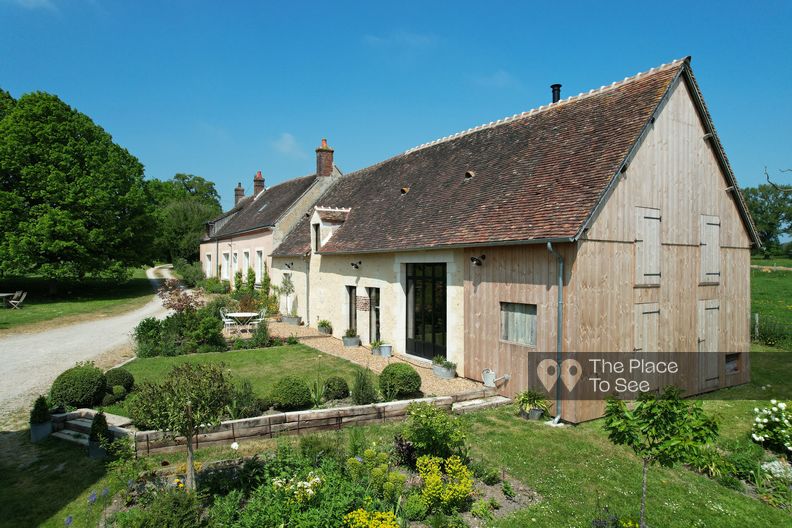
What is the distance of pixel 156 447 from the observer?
23.6 feet

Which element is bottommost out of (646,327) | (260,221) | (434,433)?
(434,433)

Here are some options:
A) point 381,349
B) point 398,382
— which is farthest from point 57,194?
point 398,382

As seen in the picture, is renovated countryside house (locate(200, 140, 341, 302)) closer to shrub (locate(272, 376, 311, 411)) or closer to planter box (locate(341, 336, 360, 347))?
planter box (locate(341, 336, 360, 347))

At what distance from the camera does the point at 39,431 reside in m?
7.90

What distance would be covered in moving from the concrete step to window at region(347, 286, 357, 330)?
8.00 meters

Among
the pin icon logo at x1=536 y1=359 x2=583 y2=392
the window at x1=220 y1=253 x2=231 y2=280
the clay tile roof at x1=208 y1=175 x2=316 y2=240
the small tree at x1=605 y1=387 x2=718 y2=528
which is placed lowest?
the pin icon logo at x1=536 y1=359 x2=583 y2=392

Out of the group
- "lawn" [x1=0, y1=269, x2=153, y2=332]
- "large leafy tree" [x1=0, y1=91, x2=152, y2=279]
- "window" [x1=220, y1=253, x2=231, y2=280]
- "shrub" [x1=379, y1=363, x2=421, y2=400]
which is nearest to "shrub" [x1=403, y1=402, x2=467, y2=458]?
"shrub" [x1=379, y1=363, x2=421, y2=400]

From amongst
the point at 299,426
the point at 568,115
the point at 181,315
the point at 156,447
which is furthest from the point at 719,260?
the point at 181,315

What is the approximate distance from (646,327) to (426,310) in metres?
5.70

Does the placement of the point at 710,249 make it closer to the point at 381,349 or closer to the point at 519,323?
the point at 519,323

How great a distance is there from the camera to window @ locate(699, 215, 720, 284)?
36.6 ft

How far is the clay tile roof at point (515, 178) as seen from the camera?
30.7 ft

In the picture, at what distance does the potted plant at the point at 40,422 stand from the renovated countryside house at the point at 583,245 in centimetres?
851

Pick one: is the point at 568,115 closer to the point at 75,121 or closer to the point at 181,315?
the point at 181,315
